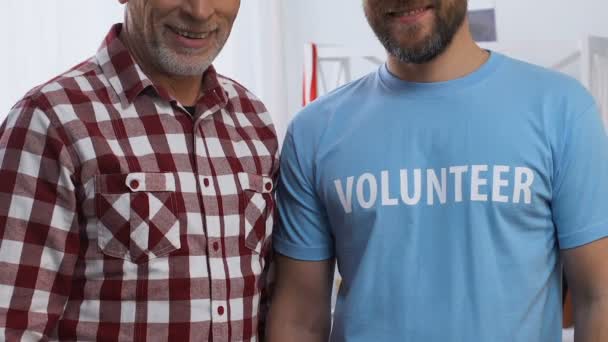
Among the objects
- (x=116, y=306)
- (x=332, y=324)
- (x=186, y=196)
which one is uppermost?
(x=186, y=196)

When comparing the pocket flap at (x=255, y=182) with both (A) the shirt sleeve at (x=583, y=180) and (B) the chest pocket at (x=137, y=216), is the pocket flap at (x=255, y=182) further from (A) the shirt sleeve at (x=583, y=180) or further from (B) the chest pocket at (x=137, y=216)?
(A) the shirt sleeve at (x=583, y=180)

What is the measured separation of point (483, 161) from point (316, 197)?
0.27 metres

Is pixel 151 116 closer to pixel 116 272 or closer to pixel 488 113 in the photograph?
pixel 116 272

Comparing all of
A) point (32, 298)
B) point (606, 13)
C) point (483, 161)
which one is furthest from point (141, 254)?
point (606, 13)

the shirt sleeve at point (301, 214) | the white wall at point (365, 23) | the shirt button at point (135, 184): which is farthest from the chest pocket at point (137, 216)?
the white wall at point (365, 23)

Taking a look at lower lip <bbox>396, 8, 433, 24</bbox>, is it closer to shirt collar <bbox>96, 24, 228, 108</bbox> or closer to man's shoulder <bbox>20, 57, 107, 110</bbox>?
shirt collar <bbox>96, 24, 228, 108</bbox>

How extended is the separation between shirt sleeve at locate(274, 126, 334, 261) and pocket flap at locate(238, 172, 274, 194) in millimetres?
40

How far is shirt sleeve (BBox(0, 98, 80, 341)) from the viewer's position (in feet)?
3.42

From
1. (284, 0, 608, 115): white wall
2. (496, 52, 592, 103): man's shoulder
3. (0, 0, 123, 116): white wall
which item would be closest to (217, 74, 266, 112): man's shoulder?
(496, 52, 592, 103): man's shoulder

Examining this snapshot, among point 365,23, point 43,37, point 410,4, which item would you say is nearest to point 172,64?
point 410,4

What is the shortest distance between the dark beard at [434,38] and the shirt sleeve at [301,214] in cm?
20

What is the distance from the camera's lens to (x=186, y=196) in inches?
44.9

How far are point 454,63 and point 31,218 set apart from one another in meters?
0.63

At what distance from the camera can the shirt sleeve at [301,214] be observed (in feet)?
4.16
